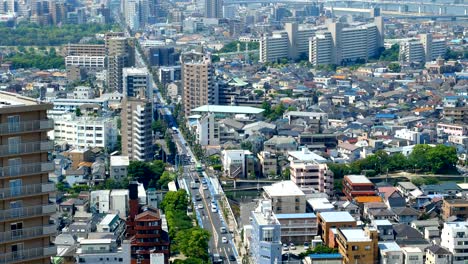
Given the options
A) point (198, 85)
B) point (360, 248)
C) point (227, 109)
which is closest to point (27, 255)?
point (360, 248)

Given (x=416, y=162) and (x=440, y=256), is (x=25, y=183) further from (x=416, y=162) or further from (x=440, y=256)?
(x=416, y=162)

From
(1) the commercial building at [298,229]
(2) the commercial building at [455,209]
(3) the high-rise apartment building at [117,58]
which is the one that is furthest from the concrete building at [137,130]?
(3) the high-rise apartment building at [117,58]

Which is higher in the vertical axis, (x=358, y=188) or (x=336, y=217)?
(x=336, y=217)

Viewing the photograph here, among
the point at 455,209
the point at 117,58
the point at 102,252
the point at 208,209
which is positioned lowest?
the point at 208,209

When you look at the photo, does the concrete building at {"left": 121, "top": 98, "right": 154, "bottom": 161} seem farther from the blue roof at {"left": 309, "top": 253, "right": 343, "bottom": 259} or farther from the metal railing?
the metal railing

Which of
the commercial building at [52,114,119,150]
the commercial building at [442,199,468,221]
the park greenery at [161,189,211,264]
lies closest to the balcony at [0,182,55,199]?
the park greenery at [161,189,211,264]

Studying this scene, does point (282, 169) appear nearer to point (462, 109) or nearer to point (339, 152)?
point (339, 152)
